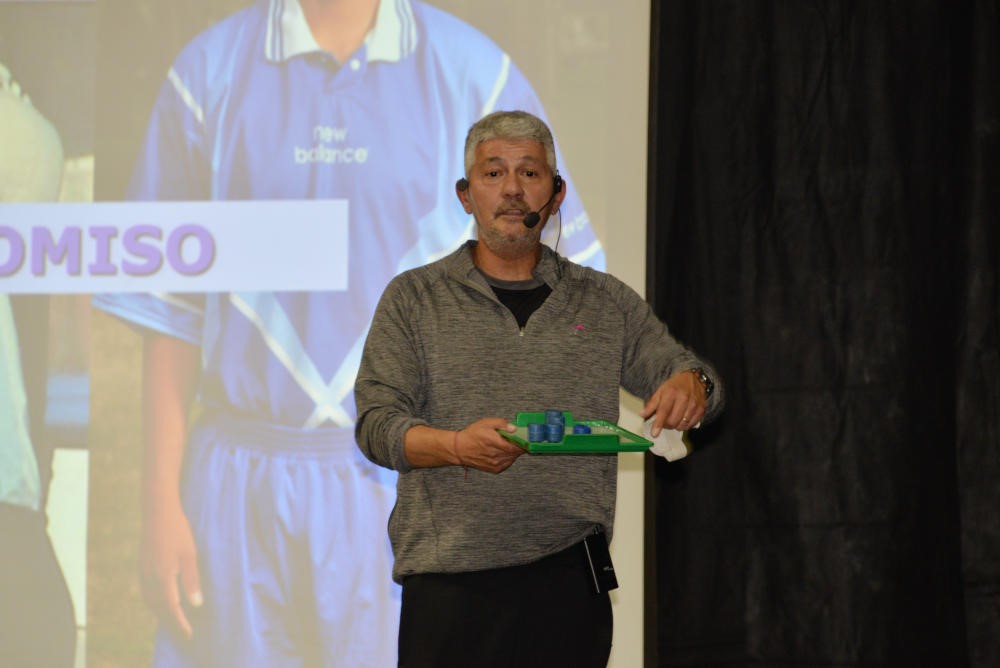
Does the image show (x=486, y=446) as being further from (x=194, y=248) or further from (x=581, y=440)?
(x=194, y=248)

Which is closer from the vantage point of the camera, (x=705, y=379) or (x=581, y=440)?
(x=581, y=440)

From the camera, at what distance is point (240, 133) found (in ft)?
9.99

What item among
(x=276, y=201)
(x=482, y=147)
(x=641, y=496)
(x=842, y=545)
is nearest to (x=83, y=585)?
(x=276, y=201)

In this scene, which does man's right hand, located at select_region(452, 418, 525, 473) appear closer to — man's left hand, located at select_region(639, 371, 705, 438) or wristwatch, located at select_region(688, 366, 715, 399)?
man's left hand, located at select_region(639, 371, 705, 438)

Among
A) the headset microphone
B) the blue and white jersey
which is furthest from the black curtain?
the headset microphone

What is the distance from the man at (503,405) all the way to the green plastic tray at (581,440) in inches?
3.3

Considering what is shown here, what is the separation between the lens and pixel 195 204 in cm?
303

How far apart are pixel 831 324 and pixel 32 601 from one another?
7.94ft

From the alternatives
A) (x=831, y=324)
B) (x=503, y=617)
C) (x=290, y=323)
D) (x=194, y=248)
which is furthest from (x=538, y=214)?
(x=831, y=324)

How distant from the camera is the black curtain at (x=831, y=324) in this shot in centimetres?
320

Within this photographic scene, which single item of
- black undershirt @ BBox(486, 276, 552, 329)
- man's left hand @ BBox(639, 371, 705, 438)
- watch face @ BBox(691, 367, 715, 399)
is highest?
black undershirt @ BBox(486, 276, 552, 329)

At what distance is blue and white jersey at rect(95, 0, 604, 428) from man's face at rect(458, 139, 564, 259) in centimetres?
97

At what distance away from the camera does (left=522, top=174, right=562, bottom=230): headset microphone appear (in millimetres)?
1956

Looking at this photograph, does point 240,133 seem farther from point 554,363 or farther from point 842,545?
point 842,545
